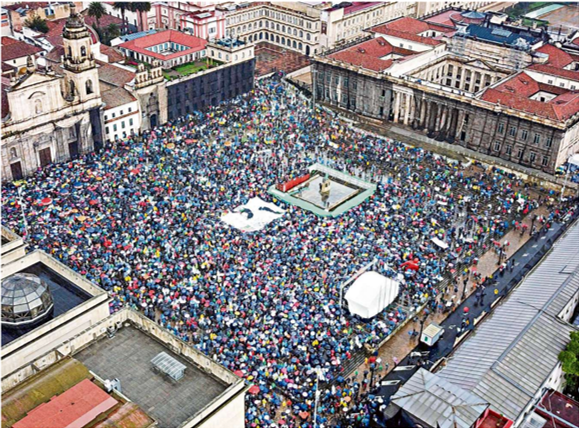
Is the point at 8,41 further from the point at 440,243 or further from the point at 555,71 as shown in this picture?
the point at 555,71

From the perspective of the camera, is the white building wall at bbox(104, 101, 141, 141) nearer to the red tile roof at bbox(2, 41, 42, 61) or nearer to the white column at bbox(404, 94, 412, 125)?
the red tile roof at bbox(2, 41, 42, 61)

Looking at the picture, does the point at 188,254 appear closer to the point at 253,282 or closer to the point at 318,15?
the point at 253,282

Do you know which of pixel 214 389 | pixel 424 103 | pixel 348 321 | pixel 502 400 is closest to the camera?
pixel 214 389

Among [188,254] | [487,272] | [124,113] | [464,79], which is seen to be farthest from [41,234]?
[464,79]

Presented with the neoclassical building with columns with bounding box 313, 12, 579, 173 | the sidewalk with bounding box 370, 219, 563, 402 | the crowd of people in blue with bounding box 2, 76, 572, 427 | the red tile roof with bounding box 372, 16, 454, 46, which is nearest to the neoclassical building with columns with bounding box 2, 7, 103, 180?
the crowd of people in blue with bounding box 2, 76, 572, 427

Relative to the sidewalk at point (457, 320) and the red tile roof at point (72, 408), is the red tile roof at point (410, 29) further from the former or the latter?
the red tile roof at point (72, 408)

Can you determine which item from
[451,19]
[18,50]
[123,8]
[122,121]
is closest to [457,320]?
[122,121]
